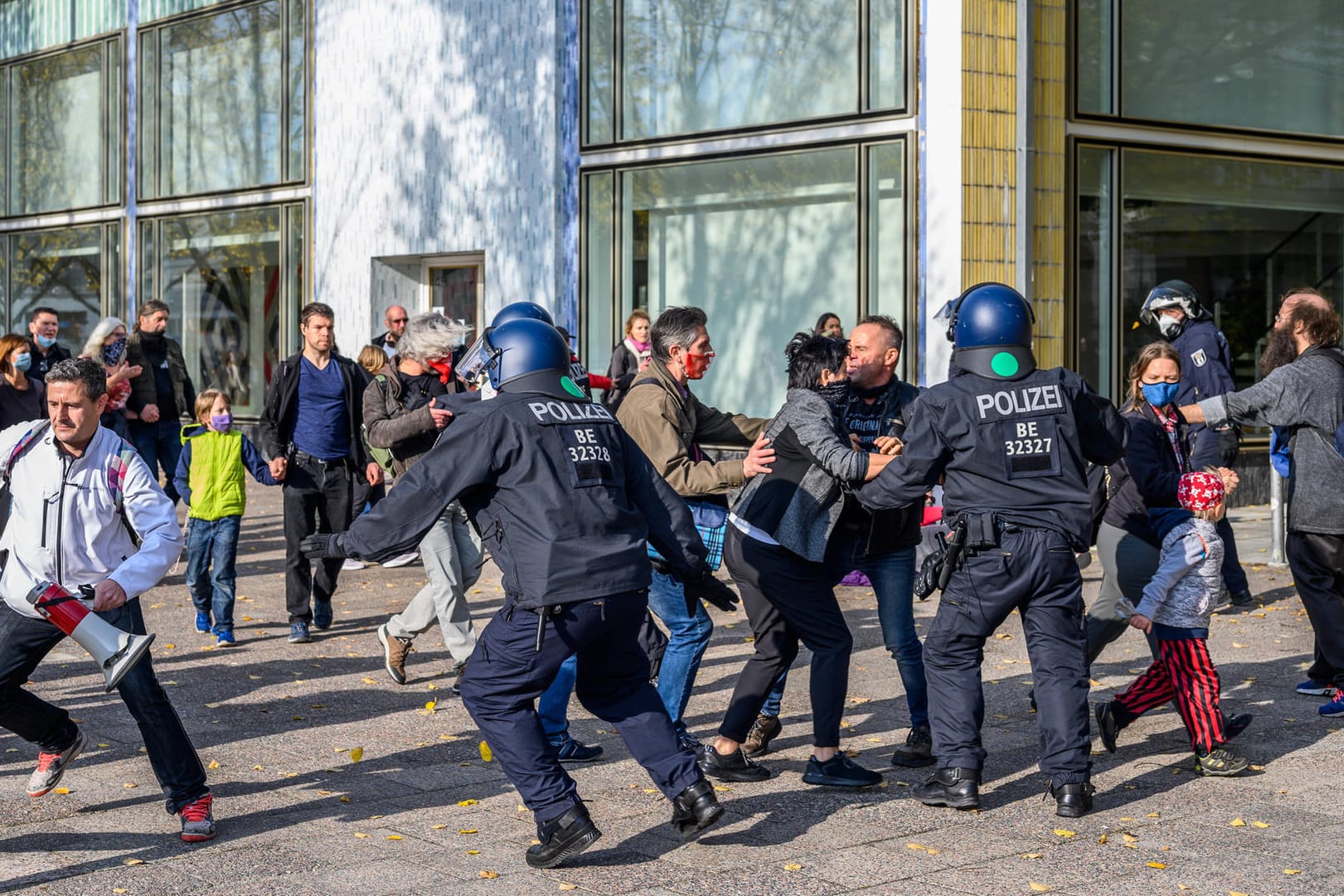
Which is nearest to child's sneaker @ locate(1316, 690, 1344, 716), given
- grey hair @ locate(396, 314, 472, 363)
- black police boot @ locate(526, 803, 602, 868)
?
black police boot @ locate(526, 803, 602, 868)

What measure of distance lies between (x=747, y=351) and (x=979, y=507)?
30.4 feet

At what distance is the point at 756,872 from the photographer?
5434 millimetres

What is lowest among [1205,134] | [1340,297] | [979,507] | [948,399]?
[979,507]

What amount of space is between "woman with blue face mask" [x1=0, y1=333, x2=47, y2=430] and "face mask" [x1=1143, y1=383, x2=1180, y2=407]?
7486 mm

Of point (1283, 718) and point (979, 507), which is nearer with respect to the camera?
point (979, 507)

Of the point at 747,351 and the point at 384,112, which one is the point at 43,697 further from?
the point at 384,112

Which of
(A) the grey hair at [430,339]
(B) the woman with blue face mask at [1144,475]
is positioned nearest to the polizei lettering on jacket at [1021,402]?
(B) the woman with blue face mask at [1144,475]

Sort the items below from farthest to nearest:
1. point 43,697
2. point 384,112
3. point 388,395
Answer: point 384,112 < point 388,395 < point 43,697

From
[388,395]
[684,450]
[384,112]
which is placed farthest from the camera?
[384,112]

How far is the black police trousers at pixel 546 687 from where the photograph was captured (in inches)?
215

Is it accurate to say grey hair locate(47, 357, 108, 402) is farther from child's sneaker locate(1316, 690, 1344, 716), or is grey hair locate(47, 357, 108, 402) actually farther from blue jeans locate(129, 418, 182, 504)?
blue jeans locate(129, 418, 182, 504)

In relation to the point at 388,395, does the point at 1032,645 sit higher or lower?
lower

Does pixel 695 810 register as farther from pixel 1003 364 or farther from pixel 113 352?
pixel 113 352

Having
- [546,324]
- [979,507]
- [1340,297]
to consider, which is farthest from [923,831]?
[1340,297]
